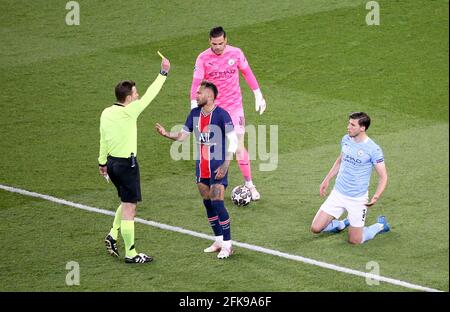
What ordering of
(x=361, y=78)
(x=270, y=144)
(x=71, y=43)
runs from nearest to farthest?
(x=270, y=144)
(x=361, y=78)
(x=71, y=43)

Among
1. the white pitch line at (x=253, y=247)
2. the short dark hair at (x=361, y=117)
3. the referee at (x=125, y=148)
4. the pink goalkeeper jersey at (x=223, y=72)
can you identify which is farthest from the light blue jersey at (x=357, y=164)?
the referee at (x=125, y=148)

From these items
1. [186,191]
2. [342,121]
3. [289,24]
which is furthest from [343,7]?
[186,191]

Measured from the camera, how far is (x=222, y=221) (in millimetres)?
12039

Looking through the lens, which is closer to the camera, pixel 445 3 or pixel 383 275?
pixel 383 275

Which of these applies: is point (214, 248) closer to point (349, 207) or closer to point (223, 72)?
point (349, 207)

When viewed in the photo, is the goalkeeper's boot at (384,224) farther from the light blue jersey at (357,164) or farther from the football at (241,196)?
the football at (241,196)

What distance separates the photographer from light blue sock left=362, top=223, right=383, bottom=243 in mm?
12484

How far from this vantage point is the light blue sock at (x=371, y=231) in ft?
41.0

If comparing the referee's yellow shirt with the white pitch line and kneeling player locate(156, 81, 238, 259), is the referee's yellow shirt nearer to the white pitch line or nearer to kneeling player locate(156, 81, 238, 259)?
kneeling player locate(156, 81, 238, 259)

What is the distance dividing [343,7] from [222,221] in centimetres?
900

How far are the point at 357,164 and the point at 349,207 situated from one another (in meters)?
0.52

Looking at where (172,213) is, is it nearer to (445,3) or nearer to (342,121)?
(342,121)

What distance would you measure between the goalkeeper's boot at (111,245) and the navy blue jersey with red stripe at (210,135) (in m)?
1.25

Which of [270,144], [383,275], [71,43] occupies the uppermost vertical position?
[71,43]
